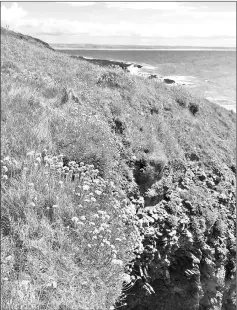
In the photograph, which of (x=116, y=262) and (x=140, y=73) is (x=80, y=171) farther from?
(x=140, y=73)

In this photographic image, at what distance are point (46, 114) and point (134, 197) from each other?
10.1 ft

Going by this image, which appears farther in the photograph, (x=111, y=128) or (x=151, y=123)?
(x=151, y=123)

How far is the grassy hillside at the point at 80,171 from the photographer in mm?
4688

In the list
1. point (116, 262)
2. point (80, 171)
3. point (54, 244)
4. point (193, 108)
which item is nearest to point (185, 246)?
point (80, 171)

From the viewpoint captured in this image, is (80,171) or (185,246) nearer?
(80,171)

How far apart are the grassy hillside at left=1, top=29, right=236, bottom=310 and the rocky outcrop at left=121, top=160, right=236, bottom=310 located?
0.13 metres

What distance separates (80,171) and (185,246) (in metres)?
4.78

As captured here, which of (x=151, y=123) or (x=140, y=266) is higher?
(x=151, y=123)

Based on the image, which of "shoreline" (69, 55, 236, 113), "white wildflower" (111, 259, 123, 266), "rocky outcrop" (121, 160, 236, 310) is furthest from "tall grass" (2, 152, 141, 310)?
"shoreline" (69, 55, 236, 113)

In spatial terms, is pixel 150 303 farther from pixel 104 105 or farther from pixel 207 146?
pixel 207 146

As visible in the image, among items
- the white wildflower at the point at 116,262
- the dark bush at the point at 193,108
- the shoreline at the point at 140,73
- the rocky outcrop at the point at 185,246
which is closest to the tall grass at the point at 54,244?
the white wildflower at the point at 116,262

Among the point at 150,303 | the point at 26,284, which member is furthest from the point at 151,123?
the point at 26,284

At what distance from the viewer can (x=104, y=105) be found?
10680 mm

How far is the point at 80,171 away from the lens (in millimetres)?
6613
